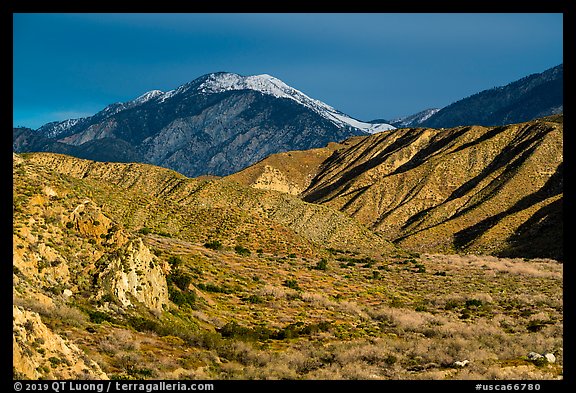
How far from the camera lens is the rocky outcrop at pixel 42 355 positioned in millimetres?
11148

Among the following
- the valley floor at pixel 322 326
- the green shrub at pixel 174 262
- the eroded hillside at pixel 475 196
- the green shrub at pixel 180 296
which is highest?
the eroded hillside at pixel 475 196

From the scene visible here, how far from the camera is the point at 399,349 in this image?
73.6ft

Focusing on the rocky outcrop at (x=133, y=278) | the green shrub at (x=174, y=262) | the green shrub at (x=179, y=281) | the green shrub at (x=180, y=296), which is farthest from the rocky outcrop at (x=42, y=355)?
the green shrub at (x=174, y=262)

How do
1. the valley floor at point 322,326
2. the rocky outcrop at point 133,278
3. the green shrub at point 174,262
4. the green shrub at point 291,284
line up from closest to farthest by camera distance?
the valley floor at point 322,326 → the rocky outcrop at point 133,278 → the green shrub at point 174,262 → the green shrub at point 291,284

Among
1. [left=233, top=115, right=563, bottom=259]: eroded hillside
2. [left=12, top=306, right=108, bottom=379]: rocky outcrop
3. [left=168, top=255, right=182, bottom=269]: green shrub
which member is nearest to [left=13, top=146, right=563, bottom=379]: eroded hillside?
[left=12, top=306, right=108, bottom=379]: rocky outcrop

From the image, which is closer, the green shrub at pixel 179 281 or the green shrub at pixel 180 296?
the green shrub at pixel 180 296

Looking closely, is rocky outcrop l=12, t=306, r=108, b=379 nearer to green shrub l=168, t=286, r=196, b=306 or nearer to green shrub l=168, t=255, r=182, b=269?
green shrub l=168, t=286, r=196, b=306

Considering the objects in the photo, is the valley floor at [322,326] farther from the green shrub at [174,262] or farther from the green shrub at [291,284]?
the green shrub at [174,262]

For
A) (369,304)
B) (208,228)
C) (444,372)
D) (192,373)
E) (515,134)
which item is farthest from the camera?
(515,134)

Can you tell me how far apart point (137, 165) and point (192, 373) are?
131m

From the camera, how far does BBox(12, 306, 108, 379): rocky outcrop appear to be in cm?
1115
